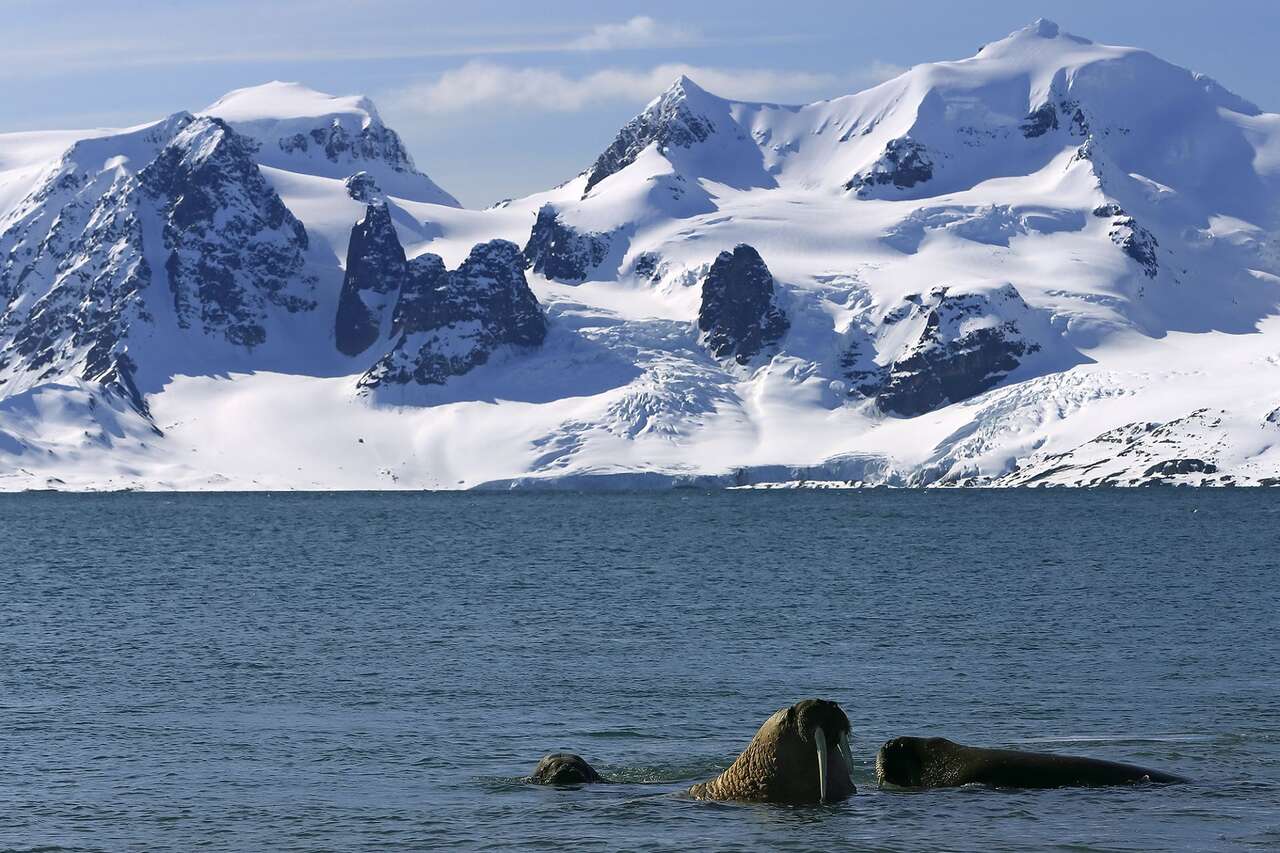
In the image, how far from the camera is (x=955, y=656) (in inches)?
2709

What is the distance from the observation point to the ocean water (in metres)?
37.9

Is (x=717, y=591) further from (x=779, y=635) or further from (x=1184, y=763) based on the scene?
(x=1184, y=763)

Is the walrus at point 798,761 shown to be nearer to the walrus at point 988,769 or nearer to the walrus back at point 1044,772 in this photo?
the walrus at point 988,769

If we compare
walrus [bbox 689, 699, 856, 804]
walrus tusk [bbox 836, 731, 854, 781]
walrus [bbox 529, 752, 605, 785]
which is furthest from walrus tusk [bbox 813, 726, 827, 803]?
walrus [bbox 529, 752, 605, 785]

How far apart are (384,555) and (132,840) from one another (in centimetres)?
10947

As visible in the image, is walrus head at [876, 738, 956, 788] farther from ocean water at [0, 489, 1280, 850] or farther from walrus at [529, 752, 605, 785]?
walrus at [529, 752, 605, 785]

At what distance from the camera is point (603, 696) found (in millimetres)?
58375

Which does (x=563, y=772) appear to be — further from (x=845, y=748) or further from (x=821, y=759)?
(x=845, y=748)

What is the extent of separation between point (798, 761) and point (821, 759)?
3.29 ft

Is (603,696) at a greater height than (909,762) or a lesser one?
greater

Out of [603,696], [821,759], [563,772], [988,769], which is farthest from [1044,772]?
[603,696]

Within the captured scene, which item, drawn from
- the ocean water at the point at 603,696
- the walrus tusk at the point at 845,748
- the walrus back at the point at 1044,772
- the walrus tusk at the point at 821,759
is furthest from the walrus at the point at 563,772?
the walrus back at the point at 1044,772

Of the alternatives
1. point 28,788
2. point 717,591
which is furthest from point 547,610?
point 28,788

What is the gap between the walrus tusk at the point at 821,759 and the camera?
118 ft
